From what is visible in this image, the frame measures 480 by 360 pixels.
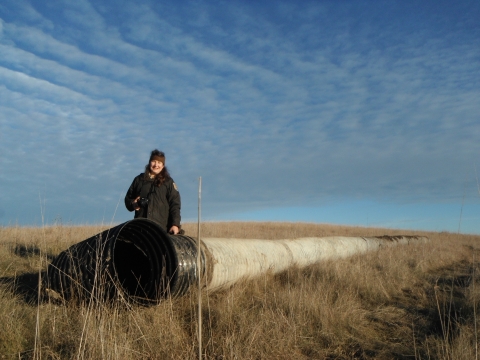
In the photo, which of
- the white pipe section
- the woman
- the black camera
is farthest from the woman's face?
the white pipe section

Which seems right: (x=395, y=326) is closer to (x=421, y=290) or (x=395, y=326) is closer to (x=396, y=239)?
(x=421, y=290)

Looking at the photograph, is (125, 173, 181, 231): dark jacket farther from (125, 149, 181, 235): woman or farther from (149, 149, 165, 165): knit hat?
(149, 149, 165, 165): knit hat

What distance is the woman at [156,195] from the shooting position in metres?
5.82

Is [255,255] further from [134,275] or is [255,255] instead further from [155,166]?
[134,275]

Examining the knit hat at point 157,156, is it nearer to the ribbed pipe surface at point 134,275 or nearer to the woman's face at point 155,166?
the woman's face at point 155,166

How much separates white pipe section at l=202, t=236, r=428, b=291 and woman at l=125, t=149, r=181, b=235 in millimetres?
647

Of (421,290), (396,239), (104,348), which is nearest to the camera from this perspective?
(104,348)

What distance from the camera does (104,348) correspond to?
3.10 meters

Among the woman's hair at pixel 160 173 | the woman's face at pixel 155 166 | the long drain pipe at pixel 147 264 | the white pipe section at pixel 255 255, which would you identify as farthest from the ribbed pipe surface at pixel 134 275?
the woman's face at pixel 155 166

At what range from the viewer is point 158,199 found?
5.86 m

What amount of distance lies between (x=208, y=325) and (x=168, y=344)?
0.72 meters

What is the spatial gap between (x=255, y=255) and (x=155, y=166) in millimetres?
2076

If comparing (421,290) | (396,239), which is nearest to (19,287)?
(421,290)

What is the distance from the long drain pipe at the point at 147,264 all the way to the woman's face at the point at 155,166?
1051mm
